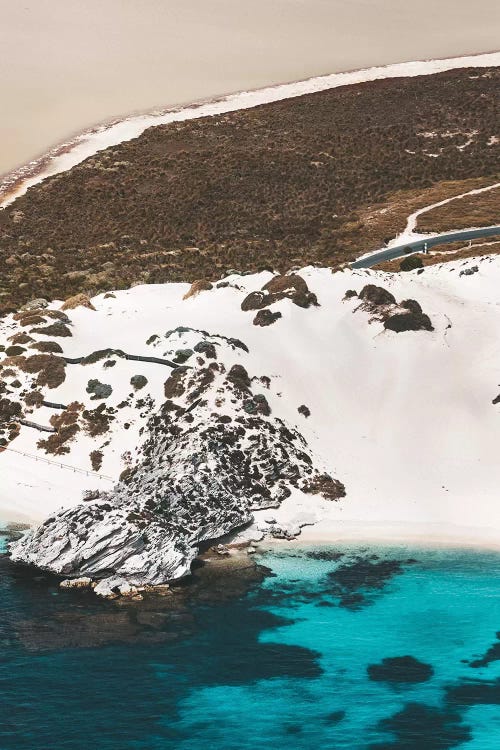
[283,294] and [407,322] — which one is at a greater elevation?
[283,294]

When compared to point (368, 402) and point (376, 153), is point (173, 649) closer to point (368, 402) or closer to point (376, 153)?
point (368, 402)

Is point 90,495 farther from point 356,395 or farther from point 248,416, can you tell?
point 356,395

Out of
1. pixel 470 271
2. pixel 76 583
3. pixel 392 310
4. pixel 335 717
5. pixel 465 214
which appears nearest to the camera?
pixel 335 717

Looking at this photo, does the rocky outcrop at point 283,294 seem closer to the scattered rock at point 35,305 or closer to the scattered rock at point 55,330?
the scattered rock at point 55,330

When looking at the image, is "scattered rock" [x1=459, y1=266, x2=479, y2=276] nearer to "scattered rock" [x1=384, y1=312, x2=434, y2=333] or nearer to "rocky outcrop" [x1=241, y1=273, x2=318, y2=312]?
"scattered rock" [x1=384, y1=312, x2=434, y2=333]

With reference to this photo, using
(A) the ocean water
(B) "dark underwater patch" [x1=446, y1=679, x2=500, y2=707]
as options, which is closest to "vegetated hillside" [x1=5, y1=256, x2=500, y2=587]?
(A) the ocean water

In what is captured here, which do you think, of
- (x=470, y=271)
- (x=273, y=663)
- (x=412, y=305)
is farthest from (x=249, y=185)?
(x=273, y=663)
